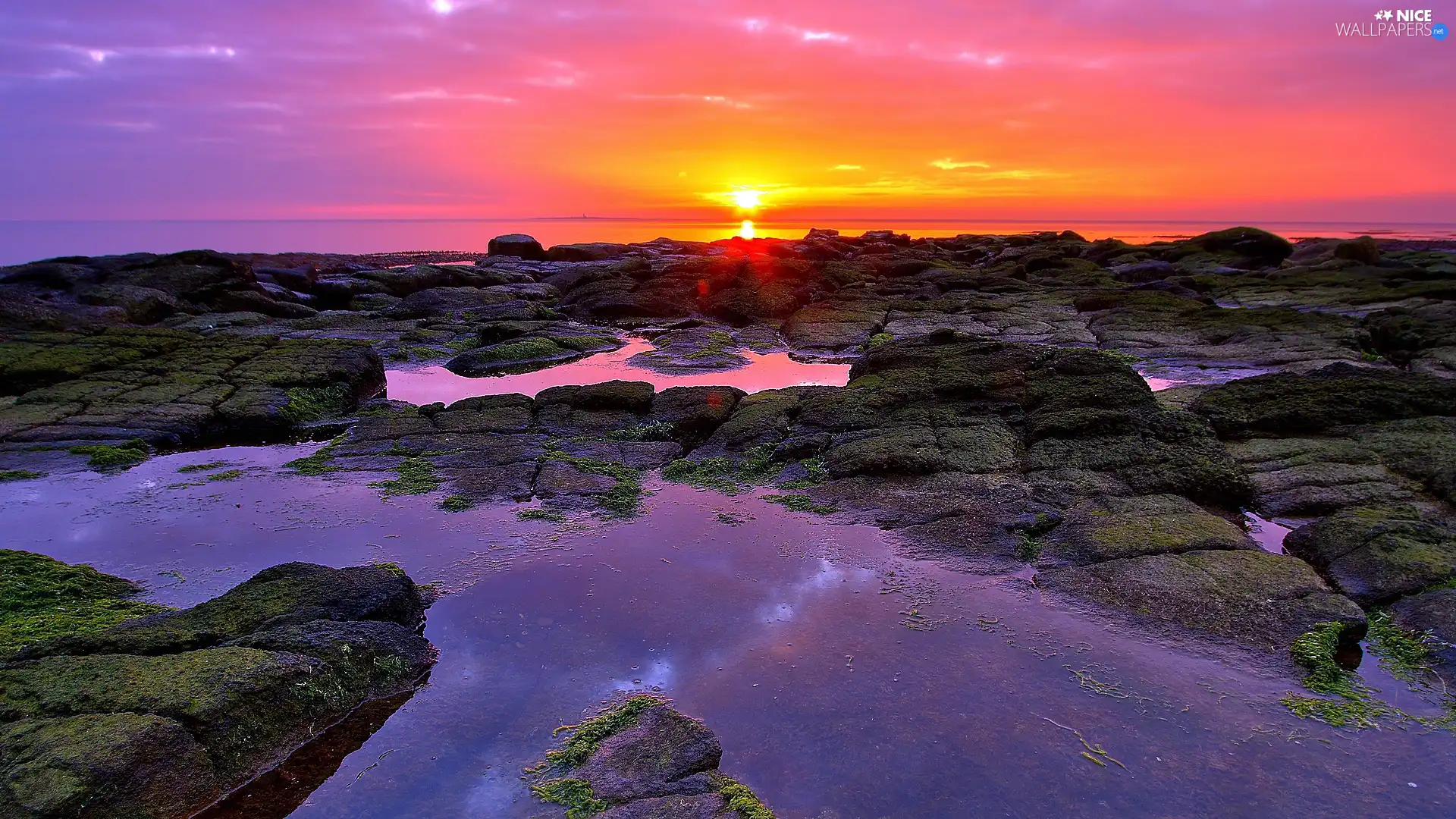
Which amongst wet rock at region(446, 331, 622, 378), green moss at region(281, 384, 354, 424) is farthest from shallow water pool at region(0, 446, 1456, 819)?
wet rock at region(446, 331, 622, 378)

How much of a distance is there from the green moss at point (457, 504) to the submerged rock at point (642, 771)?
3564mm

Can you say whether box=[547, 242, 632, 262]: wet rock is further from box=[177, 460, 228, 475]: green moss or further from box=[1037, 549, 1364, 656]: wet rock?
box=[1037, 549, 1364, 656]: wet rock

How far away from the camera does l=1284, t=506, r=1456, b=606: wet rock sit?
5.18 metres

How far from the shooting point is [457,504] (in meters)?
7.28

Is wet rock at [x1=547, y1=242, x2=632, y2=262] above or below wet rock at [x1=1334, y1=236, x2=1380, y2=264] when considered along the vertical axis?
above

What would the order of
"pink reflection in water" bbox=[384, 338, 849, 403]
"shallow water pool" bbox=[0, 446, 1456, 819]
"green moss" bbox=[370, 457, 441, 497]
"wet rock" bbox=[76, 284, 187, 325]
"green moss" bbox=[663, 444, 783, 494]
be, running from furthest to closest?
"wet rock" bbox=[76, 284, 187, 325] < "pink reflection in water" bbox=[384, 338, 849, 403] < "green moss" bbox=[663, 444, 783, 494] < "green moss" bbox=[370, 457, 441, 497] < "shallow water pool" bbox=[0, 446, 1456, 819]

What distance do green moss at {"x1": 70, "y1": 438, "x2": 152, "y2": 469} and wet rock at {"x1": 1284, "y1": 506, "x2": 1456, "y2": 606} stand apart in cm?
1097

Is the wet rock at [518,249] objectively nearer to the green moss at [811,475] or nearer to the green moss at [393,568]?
the green moss at [811,475]

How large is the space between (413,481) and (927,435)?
5.33 meters

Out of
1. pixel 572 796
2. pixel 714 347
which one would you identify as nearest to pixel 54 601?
pixel 572 796

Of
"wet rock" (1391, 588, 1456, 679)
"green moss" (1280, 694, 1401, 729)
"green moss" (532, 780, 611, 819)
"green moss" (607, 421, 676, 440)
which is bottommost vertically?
"green moss" (532, 780, 611, 819)

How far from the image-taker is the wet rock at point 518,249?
1570 inches

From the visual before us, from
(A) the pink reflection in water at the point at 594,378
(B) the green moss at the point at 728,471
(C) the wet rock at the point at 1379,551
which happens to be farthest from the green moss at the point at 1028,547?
(A) the pink reflection in water at the point at 594,378

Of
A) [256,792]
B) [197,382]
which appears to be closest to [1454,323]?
[256,792]
